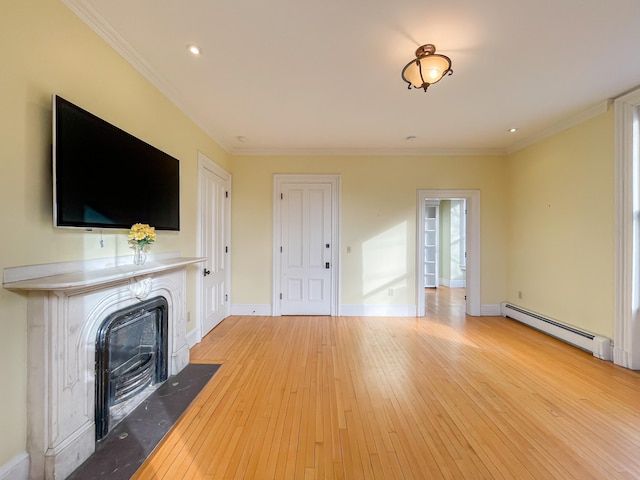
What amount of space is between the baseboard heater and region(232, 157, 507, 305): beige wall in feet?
1.22

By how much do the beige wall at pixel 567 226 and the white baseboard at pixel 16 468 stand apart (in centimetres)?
488

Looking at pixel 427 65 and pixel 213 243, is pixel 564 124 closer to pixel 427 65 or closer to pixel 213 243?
pixel 427 65

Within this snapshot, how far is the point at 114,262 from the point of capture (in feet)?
5.97

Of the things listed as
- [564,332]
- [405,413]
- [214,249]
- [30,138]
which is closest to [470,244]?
[564,332]

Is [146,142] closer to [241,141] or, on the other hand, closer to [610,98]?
[241,141]

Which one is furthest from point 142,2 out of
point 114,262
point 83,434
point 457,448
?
point 457,448

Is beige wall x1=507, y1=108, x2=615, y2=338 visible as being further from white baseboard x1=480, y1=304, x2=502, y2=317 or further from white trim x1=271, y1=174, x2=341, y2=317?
white trim x1=271, y1=174, x2=341, y2=317

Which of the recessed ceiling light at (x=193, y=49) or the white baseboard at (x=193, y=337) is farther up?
the recessed ceiling light at (x=193, y=49)

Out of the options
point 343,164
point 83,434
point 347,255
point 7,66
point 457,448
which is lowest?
point 457,448

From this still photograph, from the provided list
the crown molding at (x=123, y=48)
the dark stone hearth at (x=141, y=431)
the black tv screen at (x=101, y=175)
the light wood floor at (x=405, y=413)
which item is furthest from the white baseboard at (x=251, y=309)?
the crown molding at (x=123, y=48)

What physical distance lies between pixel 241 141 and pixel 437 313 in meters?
4.42

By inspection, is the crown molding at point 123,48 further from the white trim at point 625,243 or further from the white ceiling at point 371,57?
the white trim at point 625,243

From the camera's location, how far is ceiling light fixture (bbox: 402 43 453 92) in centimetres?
188

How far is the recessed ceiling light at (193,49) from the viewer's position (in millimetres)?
1920
